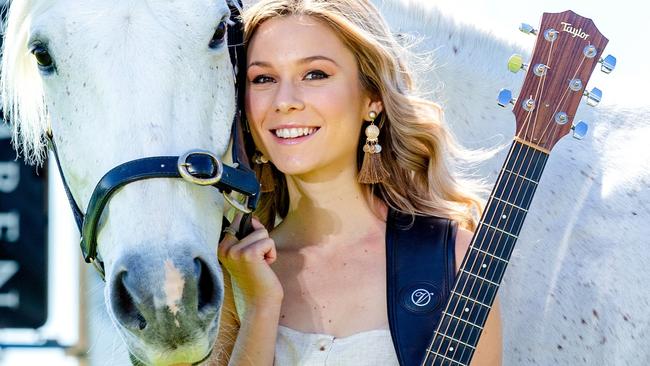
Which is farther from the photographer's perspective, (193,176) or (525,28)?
(525,28)

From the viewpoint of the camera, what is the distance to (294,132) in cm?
249

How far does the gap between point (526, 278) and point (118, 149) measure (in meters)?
1.23

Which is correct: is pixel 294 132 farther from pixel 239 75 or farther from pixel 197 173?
pixel 197 173

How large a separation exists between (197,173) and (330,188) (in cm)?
61

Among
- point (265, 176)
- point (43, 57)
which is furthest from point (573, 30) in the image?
point (43, 57)

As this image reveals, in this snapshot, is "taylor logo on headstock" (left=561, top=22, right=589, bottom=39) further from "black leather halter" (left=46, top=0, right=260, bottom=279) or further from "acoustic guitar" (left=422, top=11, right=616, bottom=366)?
"black leather halter" (left=46, top=0, right=260, bottom=279)

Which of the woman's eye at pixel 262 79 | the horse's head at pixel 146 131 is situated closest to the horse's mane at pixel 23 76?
the horse's head at pixel 146 131

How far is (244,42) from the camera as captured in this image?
8.13 feet

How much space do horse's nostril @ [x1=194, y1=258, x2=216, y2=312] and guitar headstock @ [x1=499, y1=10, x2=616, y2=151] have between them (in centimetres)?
79

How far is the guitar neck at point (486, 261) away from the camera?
2.32 metres

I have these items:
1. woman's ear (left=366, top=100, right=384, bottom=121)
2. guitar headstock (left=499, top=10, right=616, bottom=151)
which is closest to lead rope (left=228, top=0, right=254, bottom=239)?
woman's ear (left=366, top=100, right=384, bottom=121)

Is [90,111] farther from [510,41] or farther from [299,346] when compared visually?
[510,41]

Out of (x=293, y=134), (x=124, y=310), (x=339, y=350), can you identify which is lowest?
(x=339, y=350)

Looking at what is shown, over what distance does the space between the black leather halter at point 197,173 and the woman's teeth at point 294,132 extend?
100mm
